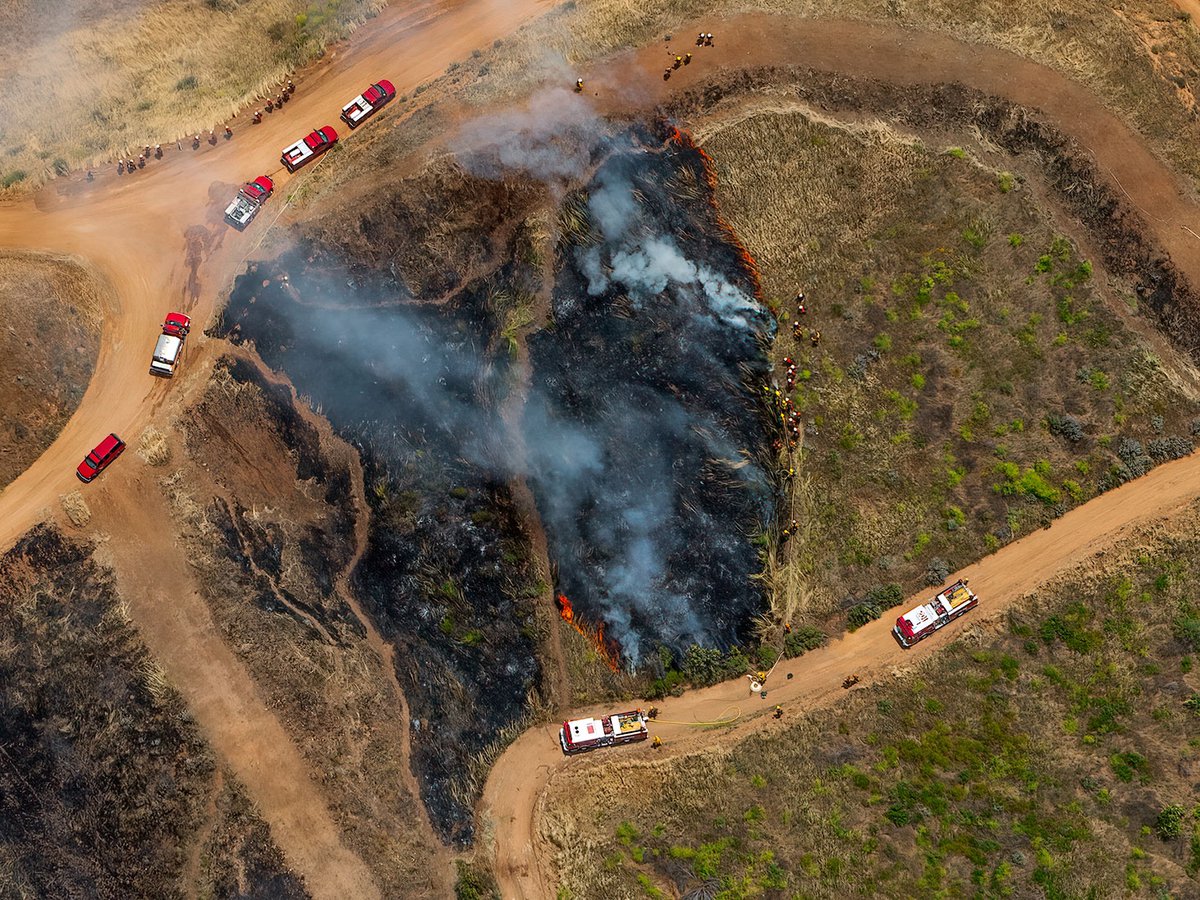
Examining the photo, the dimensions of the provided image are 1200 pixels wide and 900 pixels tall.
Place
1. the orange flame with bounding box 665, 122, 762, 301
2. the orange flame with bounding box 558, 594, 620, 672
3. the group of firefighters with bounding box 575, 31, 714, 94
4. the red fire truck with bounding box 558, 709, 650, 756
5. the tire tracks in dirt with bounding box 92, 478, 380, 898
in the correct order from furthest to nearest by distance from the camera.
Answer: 1. the group of firefighters with bounding box 575, 31, 714, 94
2. the orange flame with bounding box 665, 122, 762, 301
3. the orange flame with bounding box 558, 594, 620, 672
4. the red fire truck with bounding box 558, 709, 650, 756
5. the tire tracks in dirt with bounding box 92, 478, 380, 898

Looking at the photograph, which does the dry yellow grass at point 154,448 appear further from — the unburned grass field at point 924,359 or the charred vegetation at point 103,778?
the unburned grass field at point 924,359

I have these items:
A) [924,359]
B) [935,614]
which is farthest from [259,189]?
[935,614]

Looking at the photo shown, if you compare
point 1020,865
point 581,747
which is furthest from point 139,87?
point 1020,865

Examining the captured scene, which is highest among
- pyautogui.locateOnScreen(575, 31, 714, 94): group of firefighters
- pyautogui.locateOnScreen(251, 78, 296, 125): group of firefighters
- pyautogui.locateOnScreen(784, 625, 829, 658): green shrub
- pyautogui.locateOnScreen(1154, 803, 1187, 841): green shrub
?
pyautogui.locateOnScreen(251, 78, 296, 125): group of firefighters

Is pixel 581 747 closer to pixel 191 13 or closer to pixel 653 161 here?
pixel 653 161

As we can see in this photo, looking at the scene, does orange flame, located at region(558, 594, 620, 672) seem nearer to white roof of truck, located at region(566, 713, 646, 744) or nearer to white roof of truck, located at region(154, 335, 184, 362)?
white roof of truck, located at region(566, 713, 646, 744)

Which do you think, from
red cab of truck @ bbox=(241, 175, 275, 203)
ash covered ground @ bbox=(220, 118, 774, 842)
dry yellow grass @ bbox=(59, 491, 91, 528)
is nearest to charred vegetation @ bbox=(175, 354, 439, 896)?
ash covered ground @ bbox=(220, 118, 774, 842)
